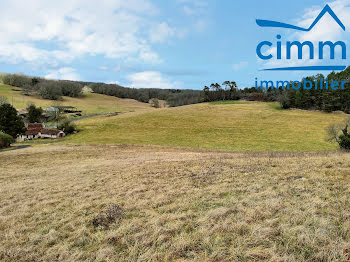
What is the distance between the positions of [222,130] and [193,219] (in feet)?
176

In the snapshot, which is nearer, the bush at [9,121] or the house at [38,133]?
the bush at [9,121]

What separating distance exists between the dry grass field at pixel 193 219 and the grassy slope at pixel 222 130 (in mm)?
30948

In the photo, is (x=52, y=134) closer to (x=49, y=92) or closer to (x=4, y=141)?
(x=4, y=141)

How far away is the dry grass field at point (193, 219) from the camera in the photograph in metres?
5.08

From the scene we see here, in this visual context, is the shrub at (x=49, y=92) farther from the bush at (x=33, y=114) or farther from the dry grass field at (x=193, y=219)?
the dry grass field at (x=193, y=219)

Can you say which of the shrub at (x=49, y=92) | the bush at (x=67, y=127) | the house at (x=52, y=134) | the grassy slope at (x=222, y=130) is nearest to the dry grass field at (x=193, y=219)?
the grassy slope at (x=222, y=130)

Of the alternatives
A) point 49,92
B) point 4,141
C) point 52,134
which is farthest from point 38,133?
point 49,92

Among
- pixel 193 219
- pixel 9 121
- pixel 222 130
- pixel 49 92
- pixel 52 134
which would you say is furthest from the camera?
pixel 49 92

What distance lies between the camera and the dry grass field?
5082 mm

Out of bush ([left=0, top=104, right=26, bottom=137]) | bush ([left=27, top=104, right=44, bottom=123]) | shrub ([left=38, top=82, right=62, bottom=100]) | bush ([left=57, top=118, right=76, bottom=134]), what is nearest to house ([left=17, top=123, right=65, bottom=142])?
bush ([left=57, top=118, right=76, bottom=134])

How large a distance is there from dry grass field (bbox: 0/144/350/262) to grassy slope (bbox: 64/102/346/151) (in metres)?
30.9

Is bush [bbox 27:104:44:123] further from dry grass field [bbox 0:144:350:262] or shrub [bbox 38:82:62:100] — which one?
dry grass field [bbox 0:144:350:262]

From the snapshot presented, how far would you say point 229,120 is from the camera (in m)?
70.8

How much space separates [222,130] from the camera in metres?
58.9
